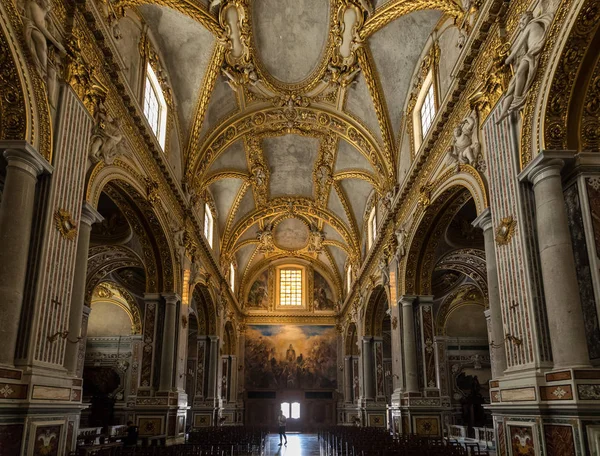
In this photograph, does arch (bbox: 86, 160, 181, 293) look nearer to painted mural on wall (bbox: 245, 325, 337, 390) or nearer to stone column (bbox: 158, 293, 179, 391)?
stone column (bbox: 158, 293, 179, 391)

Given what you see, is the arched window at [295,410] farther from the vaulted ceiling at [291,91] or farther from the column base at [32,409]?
the column base at [32,409]

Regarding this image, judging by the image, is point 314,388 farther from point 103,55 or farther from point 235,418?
point 103,55

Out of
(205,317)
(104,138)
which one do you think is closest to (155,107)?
(104,138)

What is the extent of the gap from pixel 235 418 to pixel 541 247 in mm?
28564

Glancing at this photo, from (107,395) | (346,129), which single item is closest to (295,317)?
(107,395)

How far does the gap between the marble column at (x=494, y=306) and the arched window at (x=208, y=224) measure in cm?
1582

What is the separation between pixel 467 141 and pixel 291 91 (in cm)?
977

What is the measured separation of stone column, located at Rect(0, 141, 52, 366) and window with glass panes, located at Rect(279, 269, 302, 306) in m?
30.7

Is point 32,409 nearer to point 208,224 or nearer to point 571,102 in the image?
point 571,102

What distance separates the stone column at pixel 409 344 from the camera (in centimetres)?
1752

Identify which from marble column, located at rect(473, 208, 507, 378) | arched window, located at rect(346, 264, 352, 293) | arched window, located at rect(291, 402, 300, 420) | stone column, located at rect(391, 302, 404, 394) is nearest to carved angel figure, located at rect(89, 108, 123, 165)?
marble column, located at rect(473, 208, 507, 378)

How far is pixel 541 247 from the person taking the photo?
29.3ft

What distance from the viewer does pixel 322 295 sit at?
39062mm

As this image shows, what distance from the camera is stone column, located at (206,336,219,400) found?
87.7ft
